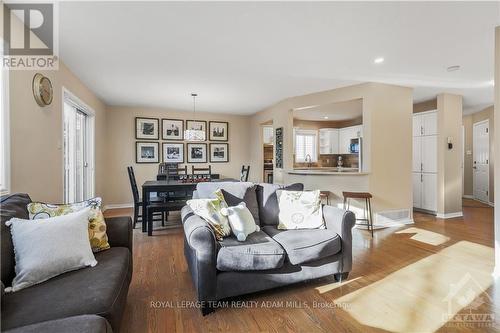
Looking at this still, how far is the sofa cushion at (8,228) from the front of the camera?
4.54 ft

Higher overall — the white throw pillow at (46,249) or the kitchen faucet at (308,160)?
the kitchen faucet at (308,160)

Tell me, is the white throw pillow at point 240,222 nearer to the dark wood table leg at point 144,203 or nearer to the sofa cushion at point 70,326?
the sofa cushion at point 70,326

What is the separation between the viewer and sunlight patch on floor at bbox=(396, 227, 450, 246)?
347cm

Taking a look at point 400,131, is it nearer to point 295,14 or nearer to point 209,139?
point 295,14

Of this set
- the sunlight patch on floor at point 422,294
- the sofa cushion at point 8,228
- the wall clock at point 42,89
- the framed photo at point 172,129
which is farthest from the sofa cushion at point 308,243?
the framed photo at point 172,129

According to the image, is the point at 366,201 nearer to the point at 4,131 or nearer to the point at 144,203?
the point at 144,203

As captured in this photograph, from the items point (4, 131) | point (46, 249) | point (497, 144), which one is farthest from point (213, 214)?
point (497, 144)

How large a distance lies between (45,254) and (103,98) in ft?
15.3

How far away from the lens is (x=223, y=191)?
8.75 feet

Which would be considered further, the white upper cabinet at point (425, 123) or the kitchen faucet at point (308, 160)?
the kitchen faucet at point (308, 160)

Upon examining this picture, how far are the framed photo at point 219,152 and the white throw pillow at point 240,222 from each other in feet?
15.2

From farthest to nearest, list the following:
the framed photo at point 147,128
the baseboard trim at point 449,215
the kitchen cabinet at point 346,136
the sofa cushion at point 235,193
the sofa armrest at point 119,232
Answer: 1. the kitchen cabinet at point 346,136
2. the framed photo at point 147,128
3. the baseboard trim at point 449,215
4. the sofa cushion at point 235,193
5. the sofa armrest at point 119,232

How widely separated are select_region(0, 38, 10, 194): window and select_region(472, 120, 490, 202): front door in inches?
350

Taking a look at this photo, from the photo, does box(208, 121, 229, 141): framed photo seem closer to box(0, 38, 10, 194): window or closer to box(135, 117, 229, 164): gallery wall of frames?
box(135, 117, 229, 164): gallery wall of frames
